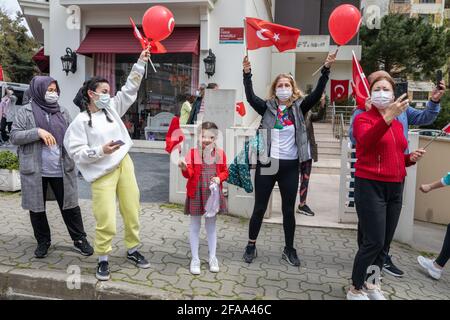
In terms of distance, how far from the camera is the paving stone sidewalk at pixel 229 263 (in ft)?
11.5

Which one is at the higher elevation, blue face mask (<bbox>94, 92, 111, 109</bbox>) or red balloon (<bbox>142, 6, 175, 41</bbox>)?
red balloon (<bbox>142, 6, 175, 41</bbox>)

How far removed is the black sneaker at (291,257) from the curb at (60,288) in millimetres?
1312

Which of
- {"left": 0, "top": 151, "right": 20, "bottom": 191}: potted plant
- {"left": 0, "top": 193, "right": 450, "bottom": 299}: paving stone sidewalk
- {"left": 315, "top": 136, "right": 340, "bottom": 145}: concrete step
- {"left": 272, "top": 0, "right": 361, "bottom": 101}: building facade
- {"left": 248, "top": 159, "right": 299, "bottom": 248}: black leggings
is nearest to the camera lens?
{"left": 0, "top": 193, "right": 450, "bottom": 299}: paving stone sidewalk

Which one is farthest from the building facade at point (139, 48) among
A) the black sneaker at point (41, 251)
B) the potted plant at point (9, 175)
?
the black sneaker at point (41, 251)

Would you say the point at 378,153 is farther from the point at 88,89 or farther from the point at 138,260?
the point at 88,89

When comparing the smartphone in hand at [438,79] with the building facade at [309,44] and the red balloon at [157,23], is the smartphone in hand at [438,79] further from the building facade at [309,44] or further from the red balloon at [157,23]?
the building facade at [309,44]

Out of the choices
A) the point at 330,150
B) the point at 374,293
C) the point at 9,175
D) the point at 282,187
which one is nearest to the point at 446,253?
the point at 374,293

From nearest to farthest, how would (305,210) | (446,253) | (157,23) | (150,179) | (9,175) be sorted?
(157,23), (446,253), (305,210), (9,175), (150,179)

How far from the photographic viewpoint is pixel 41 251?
400 cm

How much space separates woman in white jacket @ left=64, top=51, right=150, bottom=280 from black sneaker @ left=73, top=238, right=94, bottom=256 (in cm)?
60

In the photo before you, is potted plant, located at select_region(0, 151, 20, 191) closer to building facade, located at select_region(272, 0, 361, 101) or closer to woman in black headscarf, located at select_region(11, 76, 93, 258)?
woman in black headscarf, located at select_region(11, 76, 93, 258)

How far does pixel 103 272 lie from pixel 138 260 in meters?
0.42

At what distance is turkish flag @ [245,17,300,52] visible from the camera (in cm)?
402

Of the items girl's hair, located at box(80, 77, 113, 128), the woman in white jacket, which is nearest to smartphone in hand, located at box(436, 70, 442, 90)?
the woman in white jacket
